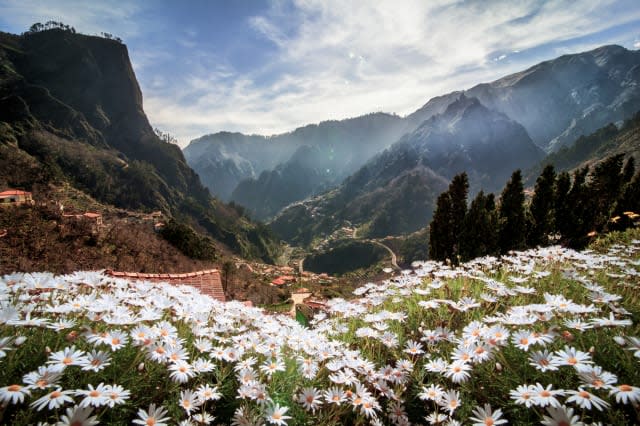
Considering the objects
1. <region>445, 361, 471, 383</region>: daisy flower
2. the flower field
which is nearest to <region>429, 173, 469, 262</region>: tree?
the flower field

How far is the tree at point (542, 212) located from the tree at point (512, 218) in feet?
3.77

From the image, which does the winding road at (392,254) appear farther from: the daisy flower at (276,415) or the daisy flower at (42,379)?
the daisy flower at (42,379)

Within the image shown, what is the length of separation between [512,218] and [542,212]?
296cm

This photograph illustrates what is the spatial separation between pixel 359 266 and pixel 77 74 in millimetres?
165334

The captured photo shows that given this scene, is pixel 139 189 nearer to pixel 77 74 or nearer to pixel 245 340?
pixel 77 74

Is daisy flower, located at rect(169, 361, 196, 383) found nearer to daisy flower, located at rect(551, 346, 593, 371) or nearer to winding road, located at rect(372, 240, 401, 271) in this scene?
daisy flower, located at rect(551, 346, 593, 371)

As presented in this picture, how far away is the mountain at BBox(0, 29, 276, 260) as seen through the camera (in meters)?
94.2

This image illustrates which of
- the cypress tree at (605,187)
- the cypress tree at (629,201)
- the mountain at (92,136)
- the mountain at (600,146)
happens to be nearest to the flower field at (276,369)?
the cypress tree at (605,187)

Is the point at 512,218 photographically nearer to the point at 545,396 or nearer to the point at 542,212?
the point at 542,212

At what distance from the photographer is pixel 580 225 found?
19.6 m

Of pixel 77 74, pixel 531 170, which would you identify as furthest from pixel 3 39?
pixel 531 170

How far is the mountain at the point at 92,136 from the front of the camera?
309 ft

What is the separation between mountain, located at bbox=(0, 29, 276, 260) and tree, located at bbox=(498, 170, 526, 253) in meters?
83.5

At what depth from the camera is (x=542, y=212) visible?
20.4 meters
